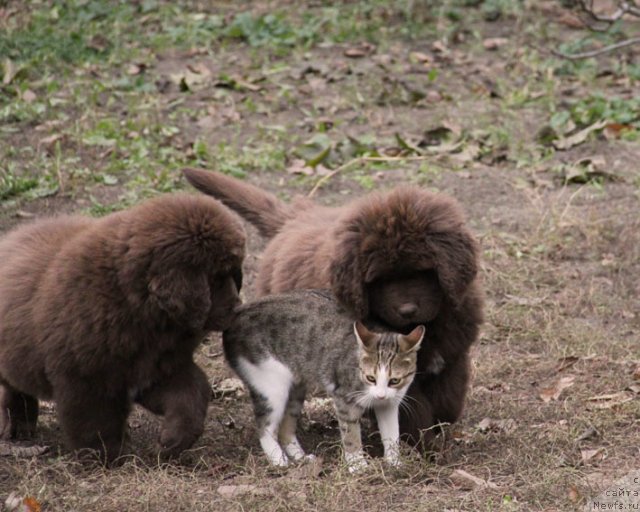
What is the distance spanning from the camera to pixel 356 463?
5.45 metres

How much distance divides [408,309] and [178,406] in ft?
3.90

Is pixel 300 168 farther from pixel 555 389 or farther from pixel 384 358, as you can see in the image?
pixel 384 358

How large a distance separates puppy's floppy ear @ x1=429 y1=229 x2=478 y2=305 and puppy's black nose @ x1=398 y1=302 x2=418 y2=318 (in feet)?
0.67

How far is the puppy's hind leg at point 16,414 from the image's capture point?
620 centimetres

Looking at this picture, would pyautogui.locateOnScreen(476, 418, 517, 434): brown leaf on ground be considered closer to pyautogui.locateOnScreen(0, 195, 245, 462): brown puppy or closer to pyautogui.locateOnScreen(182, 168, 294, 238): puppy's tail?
pyautogui.locateOnScreen(0, 195, 245, 462): brown puppy

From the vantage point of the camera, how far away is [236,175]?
32.1 ft

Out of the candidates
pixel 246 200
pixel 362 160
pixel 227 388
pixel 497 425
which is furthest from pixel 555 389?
pixel 362 160

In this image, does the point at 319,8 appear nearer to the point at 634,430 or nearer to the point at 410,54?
the point at 410,54

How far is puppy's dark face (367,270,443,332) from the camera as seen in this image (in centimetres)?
559

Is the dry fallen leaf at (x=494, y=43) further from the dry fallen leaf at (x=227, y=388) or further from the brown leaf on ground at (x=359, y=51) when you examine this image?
the dry fallen leaf at (x=227, y=388)

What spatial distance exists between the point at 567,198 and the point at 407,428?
4.21 m

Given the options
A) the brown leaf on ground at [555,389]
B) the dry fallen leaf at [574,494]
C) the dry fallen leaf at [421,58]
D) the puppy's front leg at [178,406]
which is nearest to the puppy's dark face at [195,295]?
the puppy's front leg at [178,406]

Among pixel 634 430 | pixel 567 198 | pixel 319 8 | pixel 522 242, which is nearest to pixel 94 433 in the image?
pixel 634 430

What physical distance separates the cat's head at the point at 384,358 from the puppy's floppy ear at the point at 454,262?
265 millimetres
